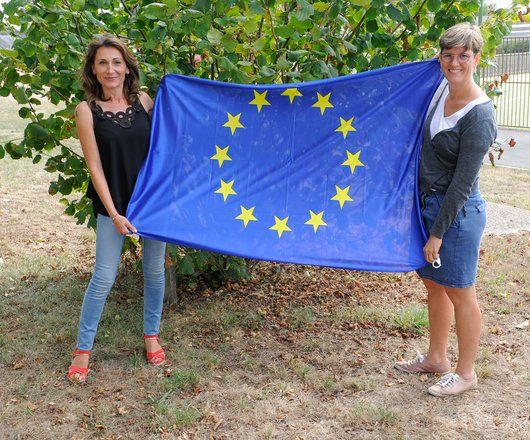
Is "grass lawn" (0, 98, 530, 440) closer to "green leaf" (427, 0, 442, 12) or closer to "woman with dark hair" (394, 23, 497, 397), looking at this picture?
"woman with dark hair" (394, 23, 497, 397)

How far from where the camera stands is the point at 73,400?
3.88m

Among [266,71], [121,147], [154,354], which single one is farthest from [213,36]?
[154,354]

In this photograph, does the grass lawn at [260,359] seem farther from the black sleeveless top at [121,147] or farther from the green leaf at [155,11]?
the green leaf at [155,11]

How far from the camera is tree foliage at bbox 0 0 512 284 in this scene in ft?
13.4

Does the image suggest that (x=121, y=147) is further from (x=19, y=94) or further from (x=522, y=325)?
(x=522, y=325)

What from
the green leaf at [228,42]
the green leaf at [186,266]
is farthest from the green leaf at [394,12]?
the green leaf at [186,266]

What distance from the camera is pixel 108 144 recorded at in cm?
373

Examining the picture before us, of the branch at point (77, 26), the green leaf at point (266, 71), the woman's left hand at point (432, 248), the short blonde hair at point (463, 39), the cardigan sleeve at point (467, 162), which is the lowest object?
the woman's left hand at point (432, 248)

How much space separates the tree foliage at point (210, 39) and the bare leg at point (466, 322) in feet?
5.13

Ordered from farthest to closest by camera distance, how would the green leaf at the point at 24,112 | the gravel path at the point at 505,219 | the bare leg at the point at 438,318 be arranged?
the gravel path at the point at 505,219, the green leaf at the point at 24,112, the bare leg at the point at 438,318

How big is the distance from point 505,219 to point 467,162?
4.58 m

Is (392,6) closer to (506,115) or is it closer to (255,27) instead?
(255,27)

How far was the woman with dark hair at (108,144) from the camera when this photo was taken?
371 centimetres

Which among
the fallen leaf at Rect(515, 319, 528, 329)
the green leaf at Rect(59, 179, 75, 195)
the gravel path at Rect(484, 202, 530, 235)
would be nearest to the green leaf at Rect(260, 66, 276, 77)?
the green leaf at Rect(59, 179, 75, 195)
